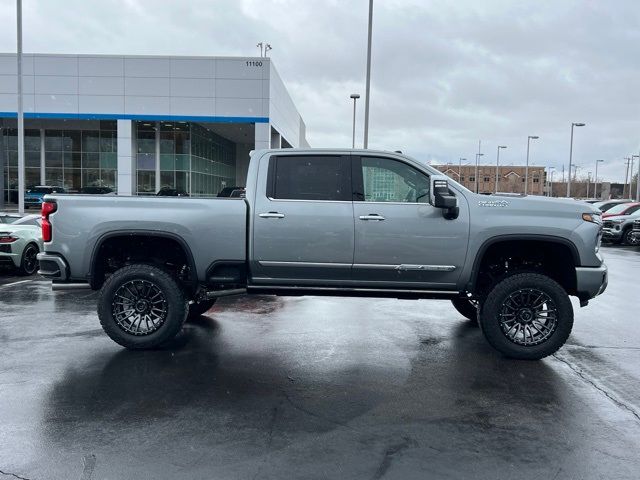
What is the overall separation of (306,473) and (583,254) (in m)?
4.00

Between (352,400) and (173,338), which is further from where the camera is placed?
(173,338)

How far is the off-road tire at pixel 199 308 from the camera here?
797cm

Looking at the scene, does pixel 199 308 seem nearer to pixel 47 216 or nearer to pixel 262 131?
pixel 47 216

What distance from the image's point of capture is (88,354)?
6148 millimetres

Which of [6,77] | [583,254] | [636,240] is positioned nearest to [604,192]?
[636,240]

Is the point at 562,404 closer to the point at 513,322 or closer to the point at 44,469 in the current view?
the point at 513,322

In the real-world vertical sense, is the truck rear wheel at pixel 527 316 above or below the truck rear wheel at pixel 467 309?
above

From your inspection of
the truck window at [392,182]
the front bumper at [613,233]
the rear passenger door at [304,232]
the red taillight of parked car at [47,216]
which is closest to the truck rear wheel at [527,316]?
the truck window at [392,182]

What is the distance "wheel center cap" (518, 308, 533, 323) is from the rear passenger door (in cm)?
191

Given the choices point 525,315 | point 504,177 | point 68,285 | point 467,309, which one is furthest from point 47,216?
point 504,177

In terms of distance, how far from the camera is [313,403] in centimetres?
477

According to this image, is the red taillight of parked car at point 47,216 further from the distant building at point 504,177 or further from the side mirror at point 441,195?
the distant building at point 504,177

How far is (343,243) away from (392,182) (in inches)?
35.5

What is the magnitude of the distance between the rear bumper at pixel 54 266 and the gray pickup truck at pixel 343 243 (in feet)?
0.04
